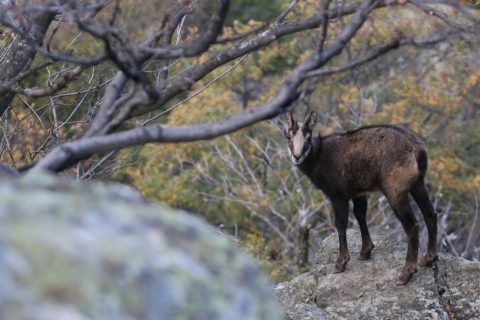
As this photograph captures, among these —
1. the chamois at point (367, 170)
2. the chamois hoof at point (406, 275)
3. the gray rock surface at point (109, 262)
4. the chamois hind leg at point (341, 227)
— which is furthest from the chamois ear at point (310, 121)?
the gray rock surface at point (109, 262)

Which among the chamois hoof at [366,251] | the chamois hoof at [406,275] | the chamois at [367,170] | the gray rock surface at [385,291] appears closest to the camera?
the gray rock surface at [385,291]

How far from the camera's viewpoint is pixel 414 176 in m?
8.40

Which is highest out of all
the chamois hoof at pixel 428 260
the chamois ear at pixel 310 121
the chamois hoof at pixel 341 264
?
the chamois ear at pixel 310 121

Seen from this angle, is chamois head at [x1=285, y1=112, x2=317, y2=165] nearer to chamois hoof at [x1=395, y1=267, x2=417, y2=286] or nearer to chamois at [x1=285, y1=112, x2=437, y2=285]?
chamois at [x1=285, y1=112, x2=437, y2=285]

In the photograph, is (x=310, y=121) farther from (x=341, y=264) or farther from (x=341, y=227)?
(x=341, y=264)

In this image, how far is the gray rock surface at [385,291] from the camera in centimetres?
816

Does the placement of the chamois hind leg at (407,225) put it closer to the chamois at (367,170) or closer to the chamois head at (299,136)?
the chamois at (367,170)

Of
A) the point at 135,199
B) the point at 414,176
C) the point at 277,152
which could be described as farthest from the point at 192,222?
the point at 277,152

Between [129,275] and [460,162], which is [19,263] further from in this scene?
[460,162]

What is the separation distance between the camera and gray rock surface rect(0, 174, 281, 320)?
9.12ft

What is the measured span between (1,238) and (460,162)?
651 inches

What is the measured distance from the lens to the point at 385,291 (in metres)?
8.52

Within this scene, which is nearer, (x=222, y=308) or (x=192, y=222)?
(x=222, y=308)

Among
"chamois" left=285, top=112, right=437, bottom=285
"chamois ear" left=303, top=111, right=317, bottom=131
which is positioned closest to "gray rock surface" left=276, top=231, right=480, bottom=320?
"chamois" left=285, top=112, right=437, bottom=285
